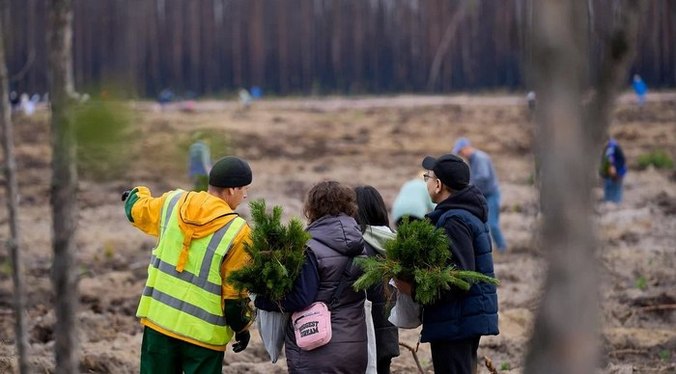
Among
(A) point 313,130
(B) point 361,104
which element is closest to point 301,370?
(A) point 313,130

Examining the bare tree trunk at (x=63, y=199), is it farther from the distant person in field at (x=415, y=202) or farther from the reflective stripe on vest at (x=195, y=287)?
the distant person in field at (x=415, y=202)

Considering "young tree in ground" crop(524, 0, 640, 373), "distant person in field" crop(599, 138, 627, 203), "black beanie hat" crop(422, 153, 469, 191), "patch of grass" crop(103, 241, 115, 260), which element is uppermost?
"young tree in ground" crop(524, 0, 640, 373)

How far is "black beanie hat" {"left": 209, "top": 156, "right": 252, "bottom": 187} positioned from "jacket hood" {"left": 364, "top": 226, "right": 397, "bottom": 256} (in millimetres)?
754

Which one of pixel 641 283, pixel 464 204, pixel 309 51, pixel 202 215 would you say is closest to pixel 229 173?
pixel 202 215

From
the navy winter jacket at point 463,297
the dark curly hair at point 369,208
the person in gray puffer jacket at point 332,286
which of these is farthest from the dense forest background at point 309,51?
the person in gray puffer jacket at point 332,286

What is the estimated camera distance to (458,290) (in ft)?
16.4

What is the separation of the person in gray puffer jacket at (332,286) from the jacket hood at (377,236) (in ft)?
1.14

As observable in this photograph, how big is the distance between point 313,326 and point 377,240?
74 centimetres

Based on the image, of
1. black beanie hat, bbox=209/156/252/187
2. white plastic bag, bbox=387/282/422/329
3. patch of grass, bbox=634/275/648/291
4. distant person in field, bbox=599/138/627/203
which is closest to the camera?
black beanie hat, bbox=209/156/252/187

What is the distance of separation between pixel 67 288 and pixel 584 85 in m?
1.53

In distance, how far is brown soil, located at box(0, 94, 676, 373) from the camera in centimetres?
830

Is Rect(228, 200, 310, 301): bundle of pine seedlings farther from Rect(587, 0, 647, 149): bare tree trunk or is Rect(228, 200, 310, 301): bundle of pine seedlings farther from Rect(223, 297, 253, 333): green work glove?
Rect(587, 0, 647, 149): bare tree trunk

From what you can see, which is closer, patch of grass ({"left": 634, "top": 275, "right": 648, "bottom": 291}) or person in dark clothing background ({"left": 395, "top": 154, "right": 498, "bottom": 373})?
person in dark clothing background ({"left": 395, "top": 154, "right": 498, "bottom": 373})

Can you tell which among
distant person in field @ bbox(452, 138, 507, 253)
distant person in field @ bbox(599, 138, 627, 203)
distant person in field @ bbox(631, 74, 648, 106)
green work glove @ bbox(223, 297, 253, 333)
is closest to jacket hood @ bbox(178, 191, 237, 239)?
green work glove @ bbox(223, 297, 253, 333)
